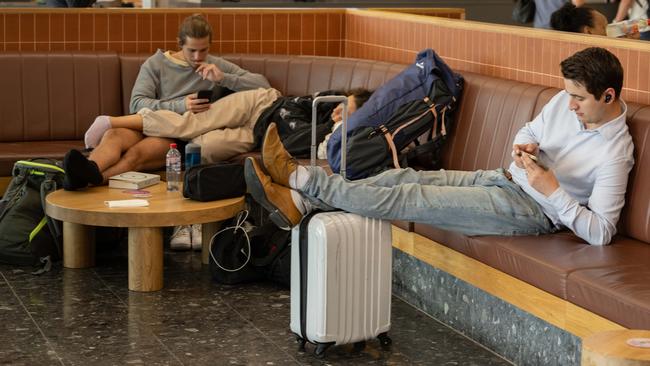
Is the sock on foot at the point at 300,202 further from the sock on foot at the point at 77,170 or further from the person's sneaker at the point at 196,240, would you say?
the person's sneaker at the point at 196,240

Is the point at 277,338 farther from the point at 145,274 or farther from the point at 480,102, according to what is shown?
the point at 480,102

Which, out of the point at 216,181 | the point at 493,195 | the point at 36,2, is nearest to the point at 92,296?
the point at 216,181

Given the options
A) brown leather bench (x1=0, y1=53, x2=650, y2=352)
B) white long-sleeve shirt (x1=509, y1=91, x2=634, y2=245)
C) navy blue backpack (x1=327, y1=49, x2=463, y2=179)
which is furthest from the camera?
navy blue backpack (x1=327, y1=49, x2=463, y2=179)

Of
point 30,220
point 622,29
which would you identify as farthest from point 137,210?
point 622,29

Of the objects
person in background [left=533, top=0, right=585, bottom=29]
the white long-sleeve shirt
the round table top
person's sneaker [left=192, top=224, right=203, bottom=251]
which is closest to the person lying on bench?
the white long-sleeve shirt

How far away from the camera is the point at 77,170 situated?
5598 millimetres

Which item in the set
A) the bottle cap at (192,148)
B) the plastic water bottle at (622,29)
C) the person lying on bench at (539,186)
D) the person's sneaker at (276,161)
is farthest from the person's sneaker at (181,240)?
the plastic water bottle at (622,29)

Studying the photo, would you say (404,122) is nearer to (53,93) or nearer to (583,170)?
(583,170)

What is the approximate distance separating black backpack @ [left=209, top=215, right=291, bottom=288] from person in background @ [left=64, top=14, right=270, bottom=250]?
2.02 ft

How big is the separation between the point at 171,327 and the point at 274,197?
2.51ft

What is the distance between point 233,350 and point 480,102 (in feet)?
5.86

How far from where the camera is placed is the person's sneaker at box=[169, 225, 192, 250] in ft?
20.0

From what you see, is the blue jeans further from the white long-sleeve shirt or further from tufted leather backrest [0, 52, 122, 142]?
tufted leather backrest [0, 52, 122, 142]

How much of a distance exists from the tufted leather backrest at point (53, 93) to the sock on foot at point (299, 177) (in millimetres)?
2781
